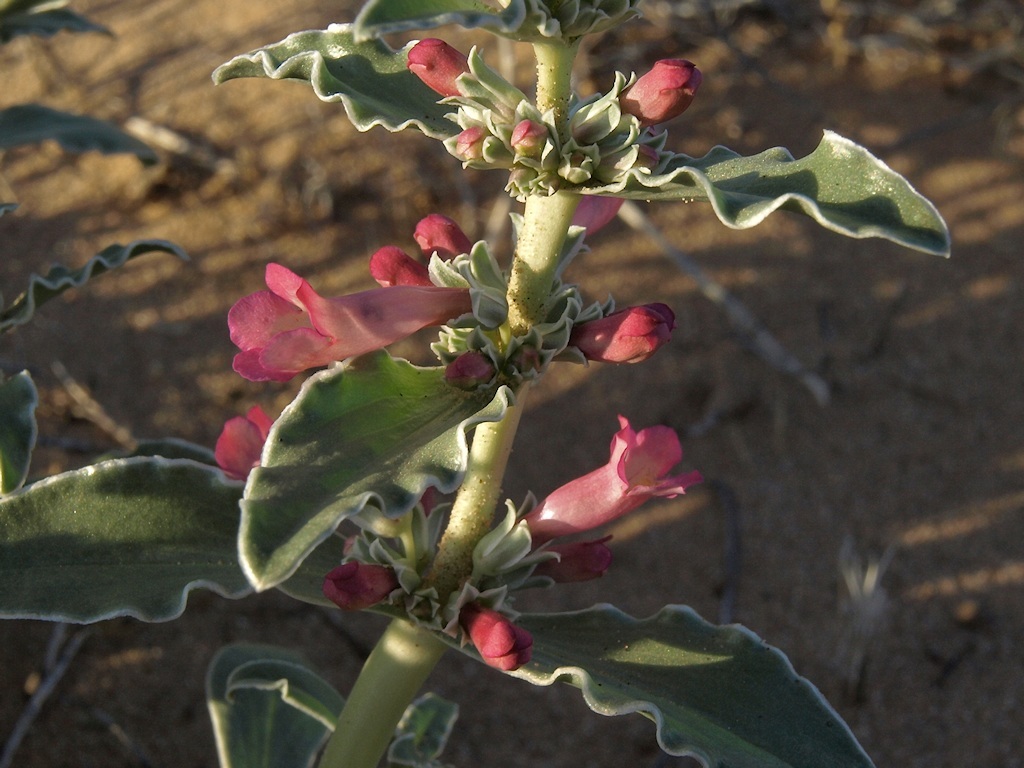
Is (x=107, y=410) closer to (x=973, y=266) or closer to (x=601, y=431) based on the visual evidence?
(x=601, y=431)

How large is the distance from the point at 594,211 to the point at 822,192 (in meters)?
0.49

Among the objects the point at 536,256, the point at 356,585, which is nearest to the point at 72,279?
the point at 356,585

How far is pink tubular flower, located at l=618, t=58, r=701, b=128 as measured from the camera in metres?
1.33

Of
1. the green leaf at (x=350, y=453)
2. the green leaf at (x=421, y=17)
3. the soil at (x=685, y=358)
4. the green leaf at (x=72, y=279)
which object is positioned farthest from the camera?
the soil at (x=685, y=358)

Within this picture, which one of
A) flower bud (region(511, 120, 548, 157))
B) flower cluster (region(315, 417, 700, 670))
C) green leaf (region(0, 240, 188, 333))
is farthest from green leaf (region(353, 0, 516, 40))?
green leaf (region(0, 240, 188, 333))

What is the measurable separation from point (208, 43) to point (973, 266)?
3386mm

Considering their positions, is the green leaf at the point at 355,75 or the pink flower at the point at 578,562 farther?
the pink flower at the point at 578,562

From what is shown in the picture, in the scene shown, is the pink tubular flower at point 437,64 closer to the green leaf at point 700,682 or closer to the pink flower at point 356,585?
the pink flower at point 356,585

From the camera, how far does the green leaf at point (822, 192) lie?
3.70 ft

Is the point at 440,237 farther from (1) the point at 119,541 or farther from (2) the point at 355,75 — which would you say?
(1) the point at 119,541

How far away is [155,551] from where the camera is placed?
164cm

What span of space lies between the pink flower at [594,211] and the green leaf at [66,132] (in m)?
1.24

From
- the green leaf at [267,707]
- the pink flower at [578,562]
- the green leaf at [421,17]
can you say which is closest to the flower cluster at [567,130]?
the green leaf at [421,17]

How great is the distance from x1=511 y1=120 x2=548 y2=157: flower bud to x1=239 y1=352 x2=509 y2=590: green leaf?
1.03 feet
